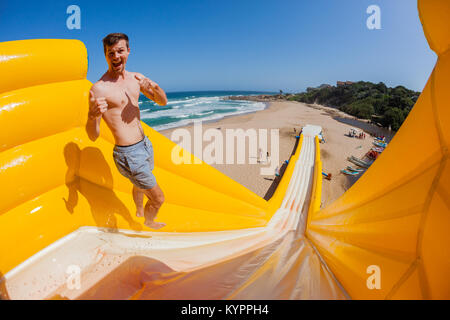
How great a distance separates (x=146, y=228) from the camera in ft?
5.84

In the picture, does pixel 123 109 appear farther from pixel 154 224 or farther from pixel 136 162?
pixel 154 224

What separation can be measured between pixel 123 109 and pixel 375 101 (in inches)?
1433

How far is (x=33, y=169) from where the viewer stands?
4.13 ft

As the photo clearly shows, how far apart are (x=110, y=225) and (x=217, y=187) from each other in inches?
51.7

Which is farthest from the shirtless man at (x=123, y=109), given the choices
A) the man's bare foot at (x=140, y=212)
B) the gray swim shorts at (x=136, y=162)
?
the man's bare foot at (x=140, y=212)

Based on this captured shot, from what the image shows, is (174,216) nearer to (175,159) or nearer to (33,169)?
(175,159)

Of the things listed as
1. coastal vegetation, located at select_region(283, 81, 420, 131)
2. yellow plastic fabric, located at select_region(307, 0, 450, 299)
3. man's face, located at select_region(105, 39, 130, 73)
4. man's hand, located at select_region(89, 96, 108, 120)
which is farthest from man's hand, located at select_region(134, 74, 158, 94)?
coastal vegetation, located at select_region(283, 81, 420, 131)

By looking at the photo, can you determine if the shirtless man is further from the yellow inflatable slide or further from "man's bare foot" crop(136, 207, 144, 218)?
the yellow inflatable slide

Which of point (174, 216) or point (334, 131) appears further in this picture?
point (334, 131)

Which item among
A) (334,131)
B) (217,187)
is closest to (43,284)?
(217,187)

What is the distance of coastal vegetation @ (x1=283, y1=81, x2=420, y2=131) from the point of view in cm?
1919

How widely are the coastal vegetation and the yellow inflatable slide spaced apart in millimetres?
21902

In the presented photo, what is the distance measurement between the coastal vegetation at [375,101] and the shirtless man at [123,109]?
2290cm

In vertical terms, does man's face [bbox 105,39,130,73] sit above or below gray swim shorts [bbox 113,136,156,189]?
above
